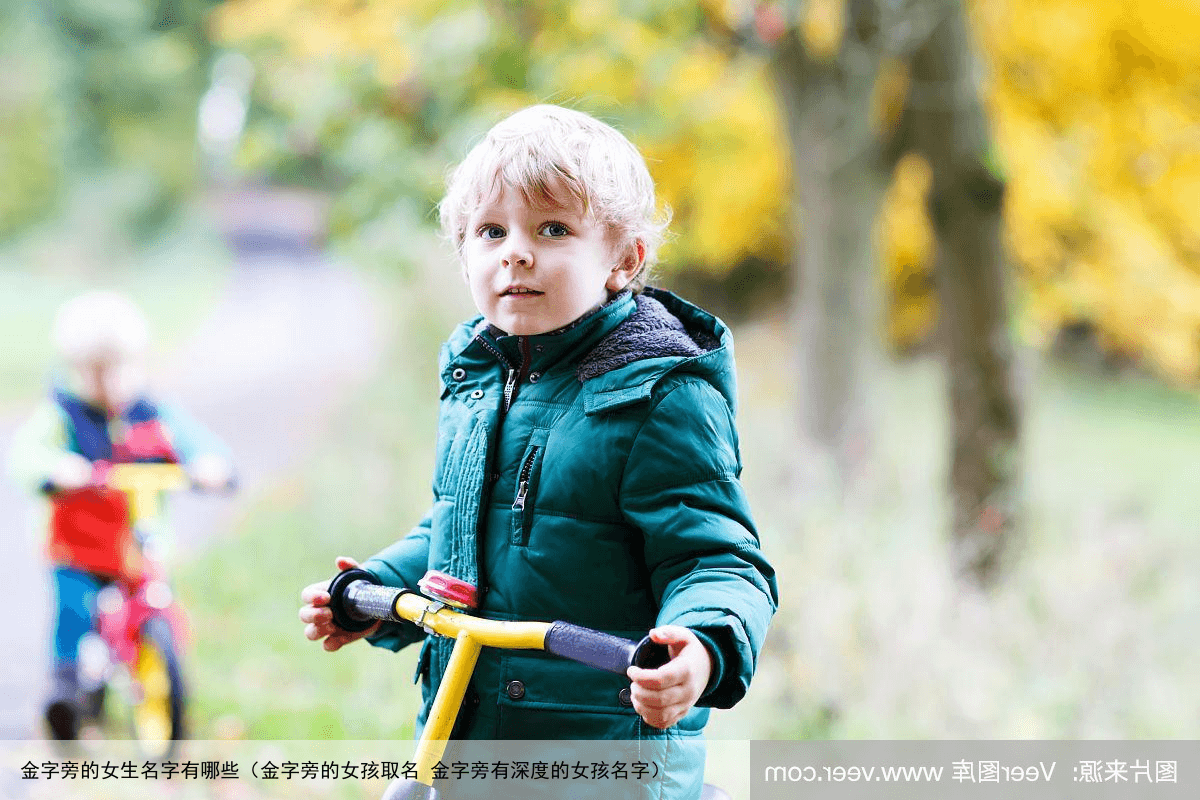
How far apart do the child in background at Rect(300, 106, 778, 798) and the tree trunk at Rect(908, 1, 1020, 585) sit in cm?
473

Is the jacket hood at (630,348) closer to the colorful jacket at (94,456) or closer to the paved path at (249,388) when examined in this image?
Answer: the colorful jacket at (94,456)

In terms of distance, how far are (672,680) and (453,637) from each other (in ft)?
1.40

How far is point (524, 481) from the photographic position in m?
1.85

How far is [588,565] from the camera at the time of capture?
1819 mm

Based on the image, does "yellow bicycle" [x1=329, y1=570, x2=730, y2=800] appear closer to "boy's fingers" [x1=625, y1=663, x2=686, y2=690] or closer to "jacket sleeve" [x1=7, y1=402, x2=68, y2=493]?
Answer: "boy's fingers" [x1=625, y1=663, x2=686, y2=690]

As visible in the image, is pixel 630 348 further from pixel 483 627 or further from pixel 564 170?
pixel 483 627

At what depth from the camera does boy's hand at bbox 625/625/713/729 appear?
153cm

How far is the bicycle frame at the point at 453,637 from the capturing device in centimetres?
161

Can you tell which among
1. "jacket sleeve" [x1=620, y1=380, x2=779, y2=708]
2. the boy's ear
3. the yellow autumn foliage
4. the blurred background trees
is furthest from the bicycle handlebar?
the yellow autumn foliage

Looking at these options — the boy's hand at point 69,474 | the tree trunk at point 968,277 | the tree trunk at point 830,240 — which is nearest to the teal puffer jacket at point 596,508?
the boy's hand at point 69,474

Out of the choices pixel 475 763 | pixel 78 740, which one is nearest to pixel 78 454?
pixel 78 740

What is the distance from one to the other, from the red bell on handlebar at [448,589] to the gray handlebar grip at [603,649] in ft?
0.68

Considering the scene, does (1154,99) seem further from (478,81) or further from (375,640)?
(375,640)

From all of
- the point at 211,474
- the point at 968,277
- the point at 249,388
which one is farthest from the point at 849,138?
the point at 249,388
